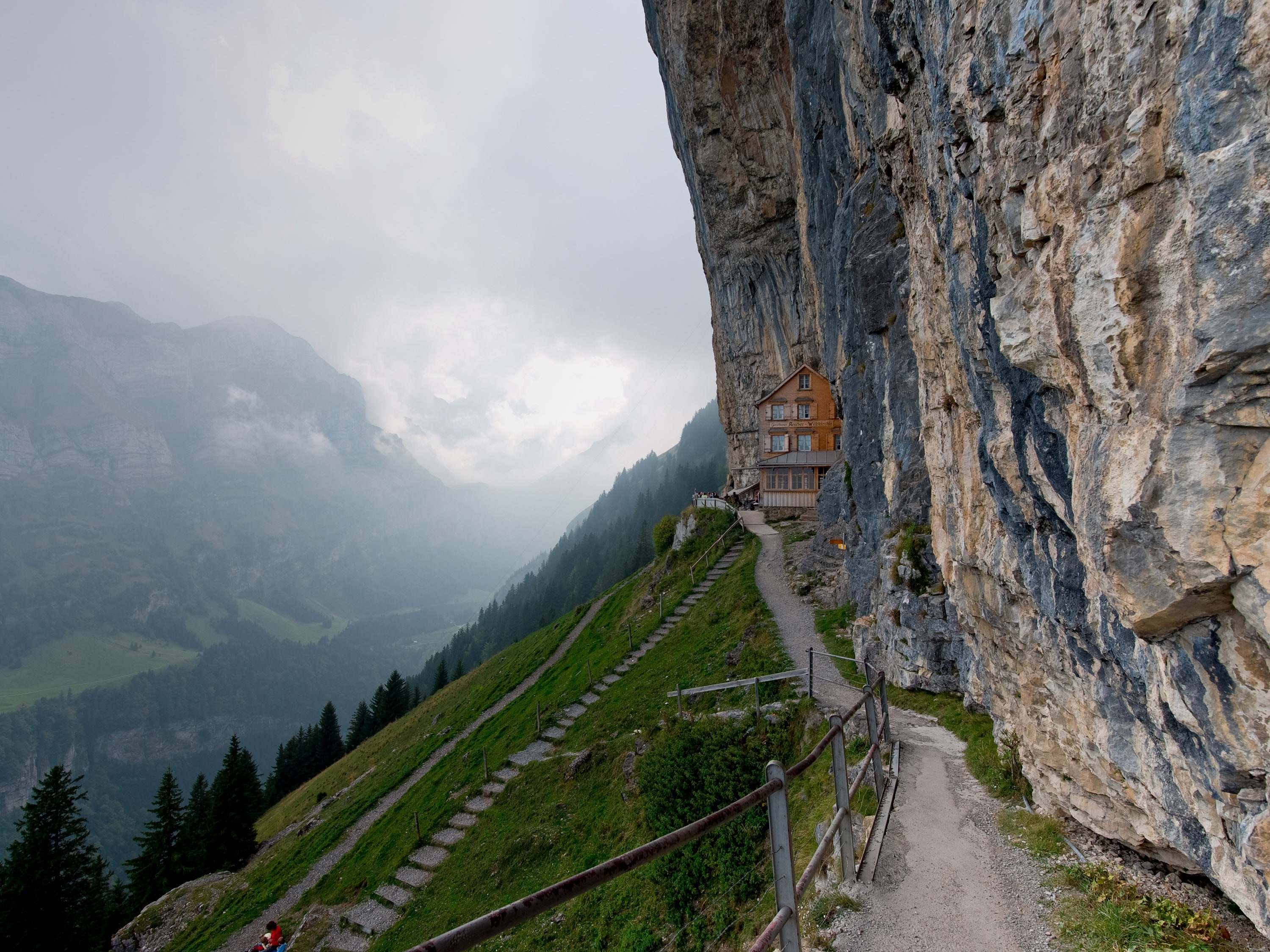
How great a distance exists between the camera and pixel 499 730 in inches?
1163

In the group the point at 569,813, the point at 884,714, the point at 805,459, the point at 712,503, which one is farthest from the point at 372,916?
the point at 805,459

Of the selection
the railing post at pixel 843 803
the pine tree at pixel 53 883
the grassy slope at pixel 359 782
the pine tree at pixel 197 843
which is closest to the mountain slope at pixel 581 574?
the grassy slope at pixel 359 782

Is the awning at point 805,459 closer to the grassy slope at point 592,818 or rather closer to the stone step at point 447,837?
the grassy slope at point 592,818

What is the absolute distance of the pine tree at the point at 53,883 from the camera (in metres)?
32.5

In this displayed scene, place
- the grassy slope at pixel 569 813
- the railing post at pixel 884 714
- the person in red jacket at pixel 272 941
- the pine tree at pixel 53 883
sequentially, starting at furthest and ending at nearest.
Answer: the pine tree at pixel 53 883 < the person in red jacket at pixel 272 941 < the grassy slope at pixel 569 813 < the railing post at pixel 884 714

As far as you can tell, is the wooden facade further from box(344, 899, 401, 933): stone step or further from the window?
box(344, 899, 401, 933): stone step

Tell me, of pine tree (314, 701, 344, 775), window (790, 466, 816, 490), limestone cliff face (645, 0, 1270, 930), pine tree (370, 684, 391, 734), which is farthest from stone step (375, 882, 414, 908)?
pine tree (314, 701, 344, 775)

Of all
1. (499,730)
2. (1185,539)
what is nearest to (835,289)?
(1185,539)

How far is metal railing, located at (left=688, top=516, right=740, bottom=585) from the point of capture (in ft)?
114

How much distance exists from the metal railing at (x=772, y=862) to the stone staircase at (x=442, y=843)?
17.1 m

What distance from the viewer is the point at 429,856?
68.8ft

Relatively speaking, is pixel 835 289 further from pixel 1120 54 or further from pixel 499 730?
pixel 499 730

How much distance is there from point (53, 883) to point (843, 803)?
5179 centimetres

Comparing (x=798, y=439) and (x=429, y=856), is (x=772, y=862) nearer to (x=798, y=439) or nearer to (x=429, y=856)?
(x=429, y=856)
